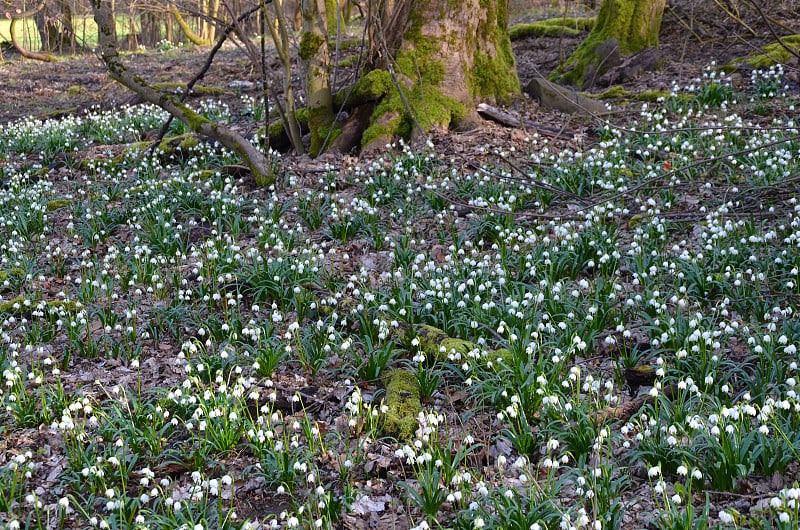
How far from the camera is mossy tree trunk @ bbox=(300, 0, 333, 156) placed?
8891 mm

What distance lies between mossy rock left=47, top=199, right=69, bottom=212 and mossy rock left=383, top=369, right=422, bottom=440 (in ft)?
18.4

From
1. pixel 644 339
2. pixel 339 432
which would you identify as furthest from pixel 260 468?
pixel 644 339

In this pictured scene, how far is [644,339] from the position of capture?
193 inches

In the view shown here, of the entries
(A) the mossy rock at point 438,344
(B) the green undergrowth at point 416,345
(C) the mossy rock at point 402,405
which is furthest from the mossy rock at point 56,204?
(C) the mossy rock at point 402,405

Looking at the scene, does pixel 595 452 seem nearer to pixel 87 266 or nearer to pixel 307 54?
pixel 87 266

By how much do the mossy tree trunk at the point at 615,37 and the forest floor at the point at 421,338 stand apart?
217 centimetres

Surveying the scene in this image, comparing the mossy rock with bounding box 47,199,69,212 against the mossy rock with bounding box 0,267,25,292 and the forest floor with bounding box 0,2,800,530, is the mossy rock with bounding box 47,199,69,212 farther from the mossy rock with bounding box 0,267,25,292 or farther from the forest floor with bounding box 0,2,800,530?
the mossy rock with bounding box 0,267,25,292

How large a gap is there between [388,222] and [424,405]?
2993 mm

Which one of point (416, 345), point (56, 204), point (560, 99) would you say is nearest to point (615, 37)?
point (560, 99)

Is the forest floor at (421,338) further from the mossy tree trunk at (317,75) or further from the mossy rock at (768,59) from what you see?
the mossy rock at (768,59)

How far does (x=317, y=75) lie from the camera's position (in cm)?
912

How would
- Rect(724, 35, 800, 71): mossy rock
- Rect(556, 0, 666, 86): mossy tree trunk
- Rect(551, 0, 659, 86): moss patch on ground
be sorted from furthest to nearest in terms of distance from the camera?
Rect(551, 0, 659, 86): moss patch on ground < Rect(556, 0, 666, 86): mossy tree trunk < Rect(724, 35, 800, 71): mossy rock

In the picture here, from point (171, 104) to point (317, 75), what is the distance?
176cm

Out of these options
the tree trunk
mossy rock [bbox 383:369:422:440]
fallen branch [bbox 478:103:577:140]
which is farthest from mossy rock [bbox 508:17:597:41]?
mossy rock [bbox 383:369:422:440]
